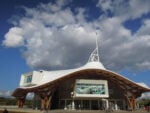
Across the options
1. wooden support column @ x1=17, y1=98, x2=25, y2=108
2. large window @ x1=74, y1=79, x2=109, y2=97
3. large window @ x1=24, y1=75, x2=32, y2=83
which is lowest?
wooden support column @ x1=17, y1=98, x2=25, y2=108

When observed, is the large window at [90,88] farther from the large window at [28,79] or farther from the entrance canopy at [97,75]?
the large window at [28,79]

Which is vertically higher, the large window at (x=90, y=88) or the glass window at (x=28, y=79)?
the glass window at (x=28, y=79)

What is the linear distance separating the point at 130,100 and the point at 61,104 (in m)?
17.2

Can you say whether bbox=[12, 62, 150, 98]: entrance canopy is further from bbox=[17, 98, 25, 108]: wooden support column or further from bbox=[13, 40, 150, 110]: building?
bbox=[17, 98, 25, 108]: wooden support column

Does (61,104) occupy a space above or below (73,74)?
below

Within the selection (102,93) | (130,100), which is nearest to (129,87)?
(130,100)

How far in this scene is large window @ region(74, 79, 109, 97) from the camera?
5791cm

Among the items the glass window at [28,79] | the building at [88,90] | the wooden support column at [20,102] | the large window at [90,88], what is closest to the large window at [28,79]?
the glass window at [28,79]

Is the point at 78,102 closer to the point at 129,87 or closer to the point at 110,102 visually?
the point at 110,102

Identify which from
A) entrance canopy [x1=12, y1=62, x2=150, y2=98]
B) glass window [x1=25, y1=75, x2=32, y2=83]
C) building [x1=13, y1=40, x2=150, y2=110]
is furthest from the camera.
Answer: glass window [x1=25, y1=75, x2=32, y2=83]

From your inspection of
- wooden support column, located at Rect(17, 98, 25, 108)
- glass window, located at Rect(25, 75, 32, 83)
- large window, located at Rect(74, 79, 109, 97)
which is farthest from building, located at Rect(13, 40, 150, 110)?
wooden support column, located at Rect(17, 98, 25, 108)

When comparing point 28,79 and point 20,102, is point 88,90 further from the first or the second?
point 20,102

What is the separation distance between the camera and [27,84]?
7125 cm

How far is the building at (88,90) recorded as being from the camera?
5778cm
